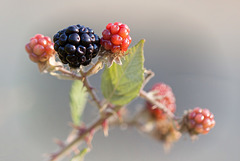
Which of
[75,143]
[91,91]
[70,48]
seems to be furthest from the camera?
[75,143]

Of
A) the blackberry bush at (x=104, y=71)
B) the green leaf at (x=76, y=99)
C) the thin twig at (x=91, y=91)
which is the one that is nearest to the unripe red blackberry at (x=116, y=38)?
the blackberry bush at (x=104, y=71)

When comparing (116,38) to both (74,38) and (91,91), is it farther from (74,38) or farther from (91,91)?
(91,91)

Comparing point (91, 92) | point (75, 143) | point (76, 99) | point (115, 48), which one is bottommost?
point (75, 143)

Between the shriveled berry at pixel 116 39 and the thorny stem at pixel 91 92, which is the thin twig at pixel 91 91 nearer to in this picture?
the thorny stem at pixel 91 92

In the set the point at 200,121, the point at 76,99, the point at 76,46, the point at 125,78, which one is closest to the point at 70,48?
the point at 76,46
